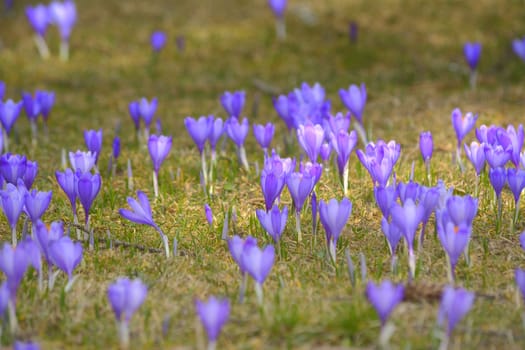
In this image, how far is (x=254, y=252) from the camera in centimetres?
271

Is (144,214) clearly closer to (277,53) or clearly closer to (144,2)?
(277,53)

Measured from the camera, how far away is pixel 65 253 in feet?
9.43

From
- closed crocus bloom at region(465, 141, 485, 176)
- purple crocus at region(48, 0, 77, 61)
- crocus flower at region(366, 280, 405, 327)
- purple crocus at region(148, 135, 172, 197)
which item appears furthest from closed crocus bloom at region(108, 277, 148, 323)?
purple crocus at region(48, 0, 77, 61)

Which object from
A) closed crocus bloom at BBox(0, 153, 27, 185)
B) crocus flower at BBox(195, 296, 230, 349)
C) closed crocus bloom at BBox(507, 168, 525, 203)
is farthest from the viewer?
closed crocus bloom at BBox(0, 153, 27, 185)

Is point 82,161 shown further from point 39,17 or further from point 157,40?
point 39,17

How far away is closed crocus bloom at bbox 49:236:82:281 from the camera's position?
2857 millimetres

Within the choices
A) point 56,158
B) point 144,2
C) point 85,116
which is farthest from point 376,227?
point 144,2

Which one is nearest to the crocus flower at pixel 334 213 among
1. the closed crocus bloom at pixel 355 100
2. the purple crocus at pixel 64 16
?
the closed crocus bloom at pixel 355 100

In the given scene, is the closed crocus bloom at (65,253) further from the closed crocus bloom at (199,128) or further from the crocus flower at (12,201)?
the closed crocus bloom at (199,128)

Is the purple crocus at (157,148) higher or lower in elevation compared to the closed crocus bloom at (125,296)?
higher

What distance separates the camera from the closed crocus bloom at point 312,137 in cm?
380

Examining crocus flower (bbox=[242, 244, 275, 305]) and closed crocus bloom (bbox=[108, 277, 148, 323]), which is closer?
closed crocus bloom (bbox=[108, 277, 148, 323])

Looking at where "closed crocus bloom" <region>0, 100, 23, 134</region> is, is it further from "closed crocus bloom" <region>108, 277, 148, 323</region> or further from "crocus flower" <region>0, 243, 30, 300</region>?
"closed crocus bloom" <region>108, 277, 148, 323</region>

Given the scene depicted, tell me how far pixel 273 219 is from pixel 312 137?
0.75 m
